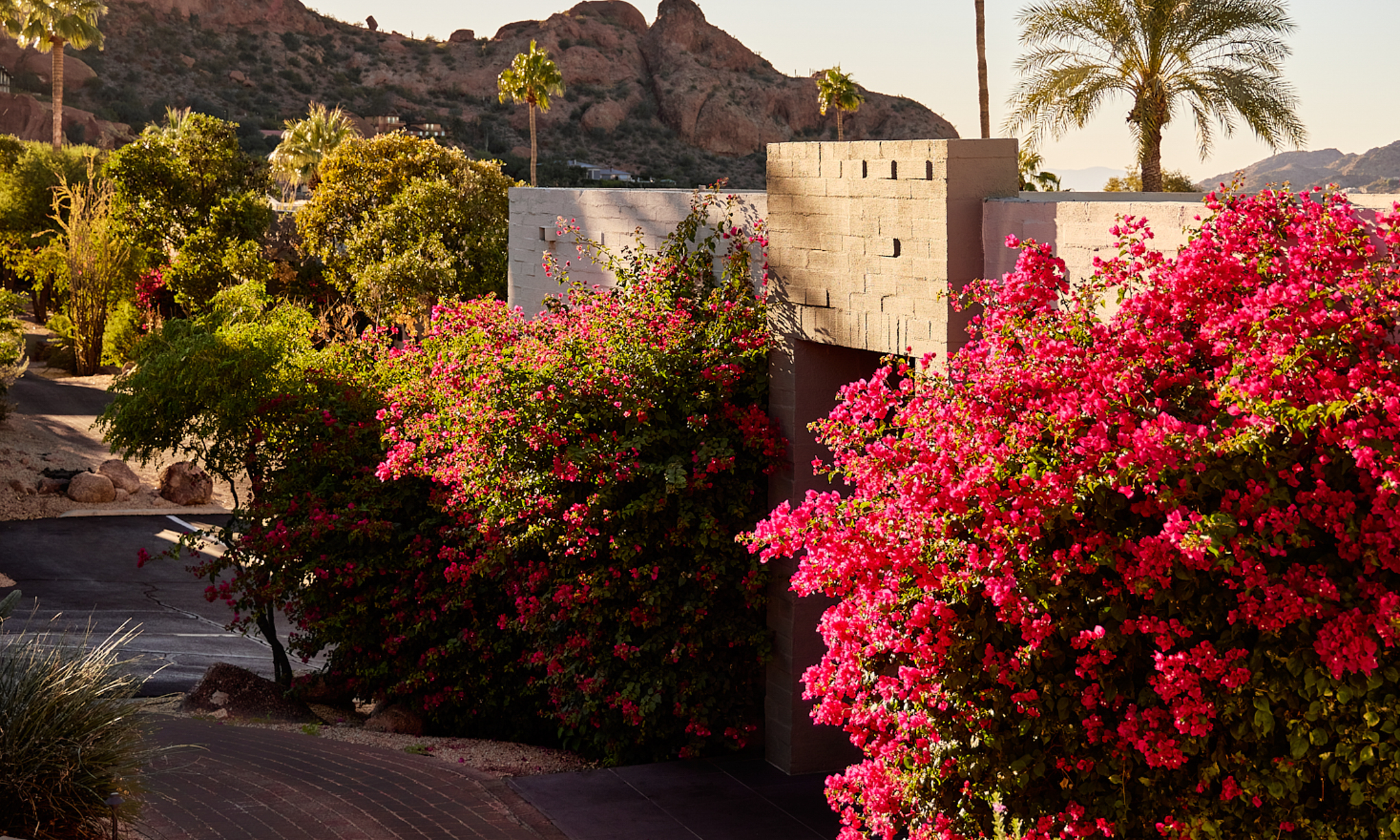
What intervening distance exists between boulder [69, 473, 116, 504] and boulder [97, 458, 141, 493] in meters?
0.38

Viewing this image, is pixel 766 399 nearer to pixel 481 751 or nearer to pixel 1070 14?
pixel 481 751

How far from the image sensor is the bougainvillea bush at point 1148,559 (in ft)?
15.0

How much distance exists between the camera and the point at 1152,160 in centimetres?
2441

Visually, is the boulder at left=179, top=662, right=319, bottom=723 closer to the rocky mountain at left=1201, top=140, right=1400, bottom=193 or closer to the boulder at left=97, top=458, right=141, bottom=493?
the rocky mountain at left=1201, top=140, right=1400, bottom=193

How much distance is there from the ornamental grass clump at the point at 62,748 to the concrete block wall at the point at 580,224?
227 inches

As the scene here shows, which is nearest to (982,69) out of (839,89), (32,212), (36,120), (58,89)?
Answer: (839,89)

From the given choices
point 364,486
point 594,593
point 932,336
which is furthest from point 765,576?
point 364,486

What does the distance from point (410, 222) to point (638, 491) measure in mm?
24846

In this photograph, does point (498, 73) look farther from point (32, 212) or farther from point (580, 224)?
point (580, 224)

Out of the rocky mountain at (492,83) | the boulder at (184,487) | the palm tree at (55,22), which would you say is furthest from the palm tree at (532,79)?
the rocky mountain at (492,83)

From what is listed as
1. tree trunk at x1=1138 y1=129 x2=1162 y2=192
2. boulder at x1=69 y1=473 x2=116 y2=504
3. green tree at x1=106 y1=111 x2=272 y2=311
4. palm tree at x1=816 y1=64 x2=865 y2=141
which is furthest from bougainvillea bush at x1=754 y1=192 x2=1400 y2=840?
palm tree at x1=816 y1=64 x2=865 y2=141

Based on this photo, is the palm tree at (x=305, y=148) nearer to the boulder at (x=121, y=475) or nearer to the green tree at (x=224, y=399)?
the boulder at (x=121, y=475)

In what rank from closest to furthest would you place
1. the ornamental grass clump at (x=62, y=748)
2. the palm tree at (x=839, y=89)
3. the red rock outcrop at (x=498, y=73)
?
the ornamental grass clump at (x=62, y=748) → the palm tree at (x=839, y=89) → the red rock outcrop at (x=498, y=73)

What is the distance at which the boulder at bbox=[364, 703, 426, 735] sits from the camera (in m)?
11.3
